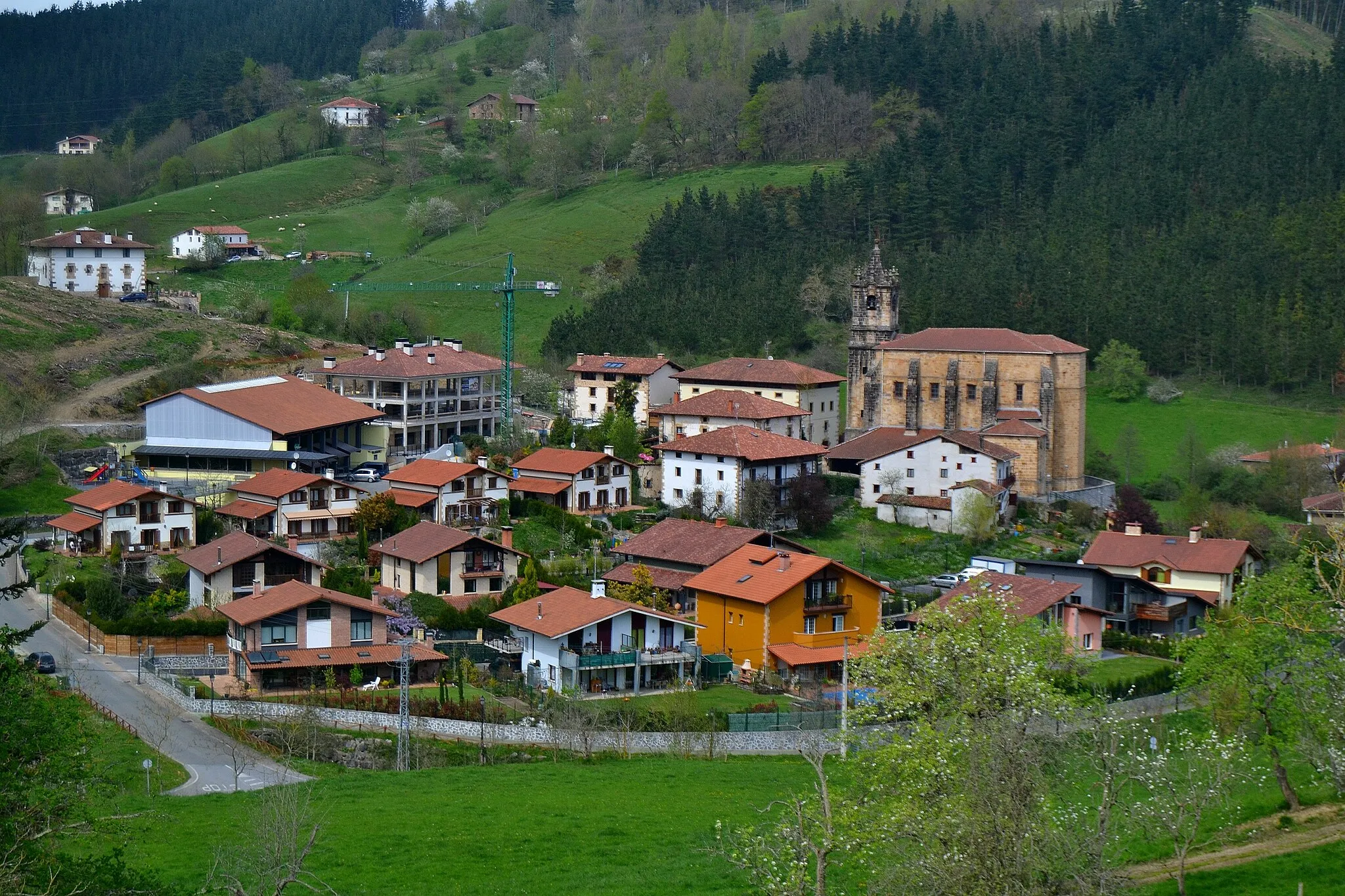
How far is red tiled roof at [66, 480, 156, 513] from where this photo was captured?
50.0 m

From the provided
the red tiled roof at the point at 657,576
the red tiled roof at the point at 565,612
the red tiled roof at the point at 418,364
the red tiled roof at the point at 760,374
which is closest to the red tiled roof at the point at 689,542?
the red tiled roof at the point at 657,576

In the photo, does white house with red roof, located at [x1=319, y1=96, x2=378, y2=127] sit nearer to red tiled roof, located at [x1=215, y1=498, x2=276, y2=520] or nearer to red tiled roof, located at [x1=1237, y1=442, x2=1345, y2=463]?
red tiled roof, located at [x1=1237, y1=442, x2=1345, y2=463]

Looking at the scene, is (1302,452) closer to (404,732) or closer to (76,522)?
(404,732)

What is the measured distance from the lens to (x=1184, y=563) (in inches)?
2034

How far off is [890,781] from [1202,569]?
3277 centimetres

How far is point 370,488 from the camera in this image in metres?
57.9

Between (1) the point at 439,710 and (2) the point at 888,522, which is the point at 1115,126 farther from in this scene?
(1) the point at 439,710

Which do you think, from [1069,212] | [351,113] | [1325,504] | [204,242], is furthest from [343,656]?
[351,113]

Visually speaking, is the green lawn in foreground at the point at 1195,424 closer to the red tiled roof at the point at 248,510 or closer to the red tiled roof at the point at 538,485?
the red tiled roof at the point at 538,485

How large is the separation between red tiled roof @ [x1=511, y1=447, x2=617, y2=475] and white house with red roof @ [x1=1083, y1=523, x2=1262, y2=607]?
690 inches

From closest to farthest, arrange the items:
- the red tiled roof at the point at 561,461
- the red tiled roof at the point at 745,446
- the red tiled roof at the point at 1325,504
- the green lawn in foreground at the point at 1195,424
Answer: the red tiled roof at the point at 561,461
the red tiled roof at the point at 745,446
the red tiled roof at the point at 1325,504
the green lawn in foreground at the point at 1195,424

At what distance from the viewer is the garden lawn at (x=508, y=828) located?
2558 cm

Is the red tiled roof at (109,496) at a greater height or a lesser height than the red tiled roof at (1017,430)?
lesser

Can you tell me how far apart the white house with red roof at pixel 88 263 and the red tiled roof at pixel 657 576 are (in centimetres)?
4798
